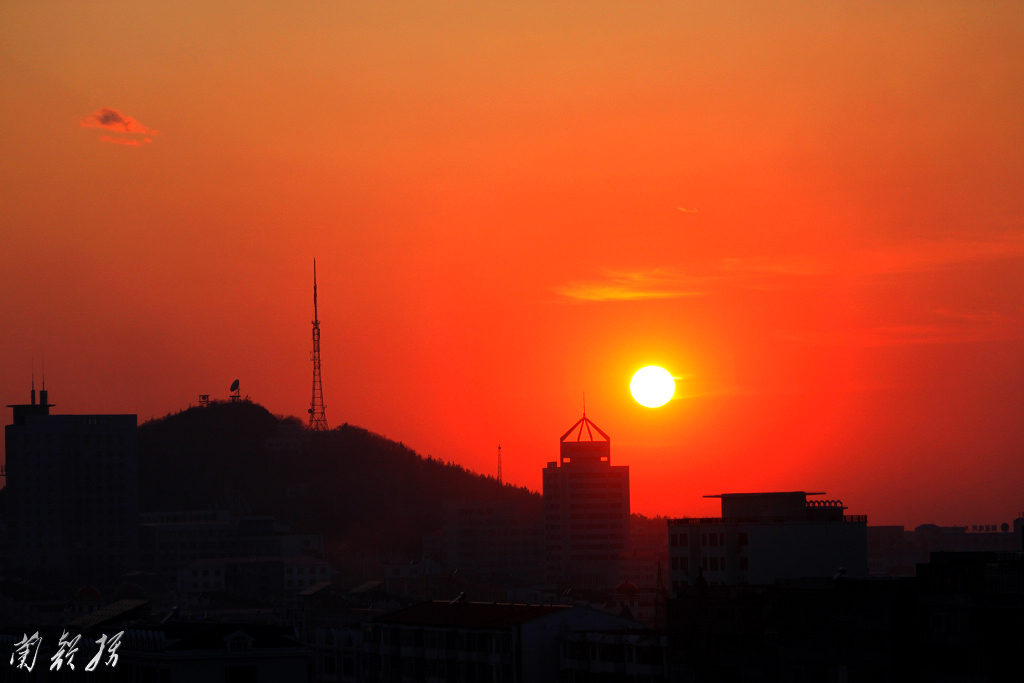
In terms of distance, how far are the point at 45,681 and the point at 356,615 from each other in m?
58.4

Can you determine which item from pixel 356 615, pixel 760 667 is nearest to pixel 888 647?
pixel 760 667

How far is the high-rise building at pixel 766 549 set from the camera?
121562mm

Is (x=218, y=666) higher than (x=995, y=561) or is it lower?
lower

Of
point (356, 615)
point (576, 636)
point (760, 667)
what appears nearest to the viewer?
point (760, 667)

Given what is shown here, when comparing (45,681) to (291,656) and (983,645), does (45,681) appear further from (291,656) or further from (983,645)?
(983,645)

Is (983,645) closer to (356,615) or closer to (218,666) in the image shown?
(218,666)

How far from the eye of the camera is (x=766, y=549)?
122 meters

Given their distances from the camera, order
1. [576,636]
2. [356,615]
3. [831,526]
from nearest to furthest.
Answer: [576,636] < [831,526] < [356,615]

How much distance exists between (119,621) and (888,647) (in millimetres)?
62444

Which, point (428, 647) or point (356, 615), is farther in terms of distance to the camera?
point (356, 615)

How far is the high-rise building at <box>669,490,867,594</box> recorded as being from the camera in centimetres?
12156

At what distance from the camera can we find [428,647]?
365ft

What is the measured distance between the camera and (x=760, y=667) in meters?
83.9

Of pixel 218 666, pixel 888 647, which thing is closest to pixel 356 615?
pixel 218 666
